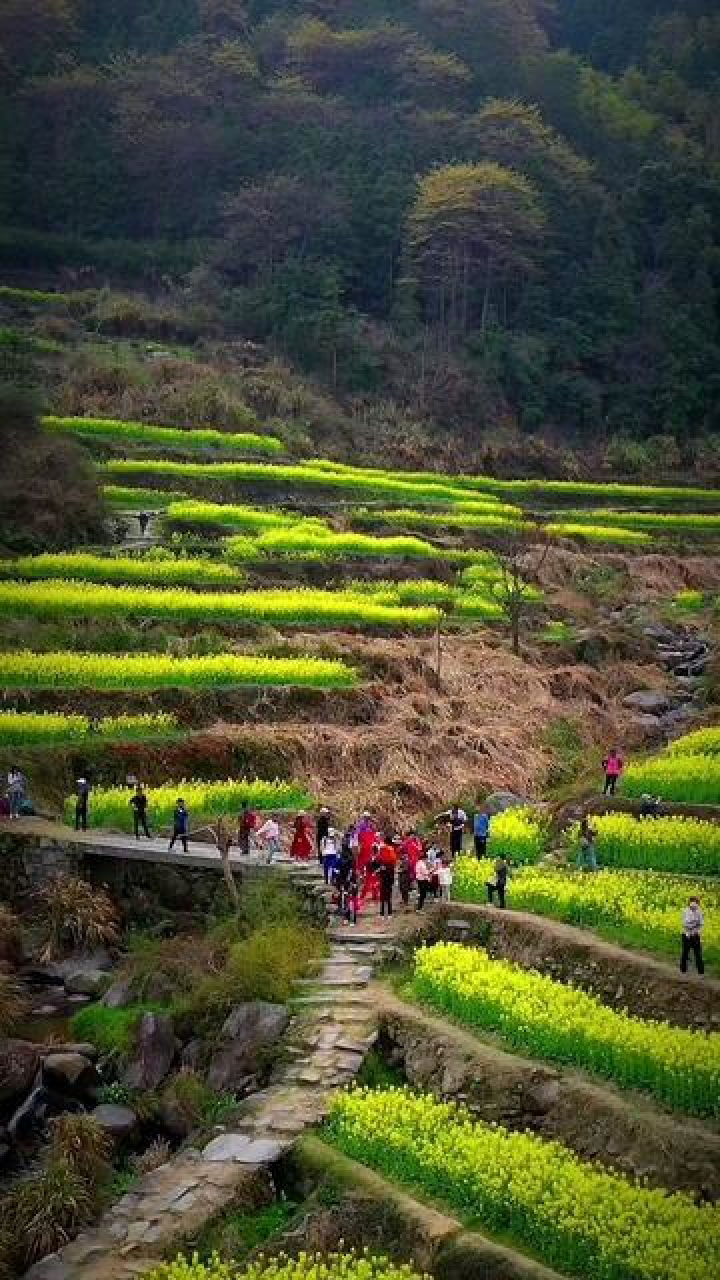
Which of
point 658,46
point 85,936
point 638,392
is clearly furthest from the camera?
point 658,46

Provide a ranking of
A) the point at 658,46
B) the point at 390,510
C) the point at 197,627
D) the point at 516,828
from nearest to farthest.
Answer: the point at 516,828 → the point at 197,627 → the point at 390,510 → the point at 658,46

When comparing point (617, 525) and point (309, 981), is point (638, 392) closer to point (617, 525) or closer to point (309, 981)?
point (617, 525)

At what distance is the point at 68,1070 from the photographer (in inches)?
605

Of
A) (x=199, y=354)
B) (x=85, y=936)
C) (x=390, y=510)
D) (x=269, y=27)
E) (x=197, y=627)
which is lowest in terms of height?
(x=85, y=936)

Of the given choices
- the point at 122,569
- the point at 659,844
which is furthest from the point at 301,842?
the point at 122,569

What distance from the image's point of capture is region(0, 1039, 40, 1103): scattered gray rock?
47.9ft

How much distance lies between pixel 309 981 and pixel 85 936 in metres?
4.29

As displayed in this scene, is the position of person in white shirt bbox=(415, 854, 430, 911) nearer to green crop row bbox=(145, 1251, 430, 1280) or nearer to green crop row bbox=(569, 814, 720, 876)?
green crop row bbox=(569, 814, 720, 876)

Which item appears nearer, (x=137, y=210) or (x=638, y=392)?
(x=638, y=392)

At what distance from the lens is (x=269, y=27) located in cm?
7912

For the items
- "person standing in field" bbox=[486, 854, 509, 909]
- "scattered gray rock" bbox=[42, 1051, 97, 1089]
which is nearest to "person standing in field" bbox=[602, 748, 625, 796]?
"person standing in field" bbox=[486, 854, 509, 909]

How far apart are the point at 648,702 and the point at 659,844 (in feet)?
43.7

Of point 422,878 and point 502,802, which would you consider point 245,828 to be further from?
point 502,802

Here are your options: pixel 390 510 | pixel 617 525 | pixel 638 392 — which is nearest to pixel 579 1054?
pixel 390 510
